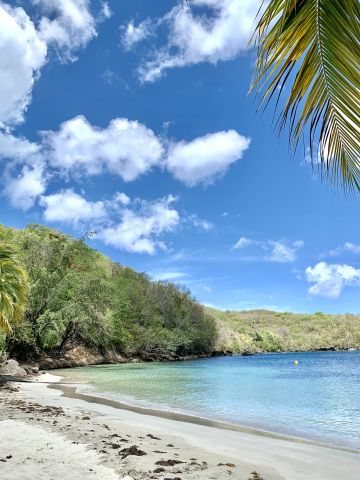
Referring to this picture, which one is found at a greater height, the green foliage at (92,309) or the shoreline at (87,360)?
the green foliage at (92,309)

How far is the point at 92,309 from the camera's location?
4566 cm

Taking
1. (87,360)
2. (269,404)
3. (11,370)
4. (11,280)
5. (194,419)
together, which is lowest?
(194,419)

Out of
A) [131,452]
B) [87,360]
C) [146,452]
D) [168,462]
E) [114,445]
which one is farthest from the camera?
[87,360]

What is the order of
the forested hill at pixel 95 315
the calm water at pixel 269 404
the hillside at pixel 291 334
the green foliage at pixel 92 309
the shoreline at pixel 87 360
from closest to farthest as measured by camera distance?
the calm water at pixel 269 404 < the green foliage at pixel 92 309 < the forested hill at pixel 95 315 < the shoreline at pixel 87 360 < the hillside at pixel 291 334

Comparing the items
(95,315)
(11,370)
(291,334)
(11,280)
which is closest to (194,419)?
(11,280)

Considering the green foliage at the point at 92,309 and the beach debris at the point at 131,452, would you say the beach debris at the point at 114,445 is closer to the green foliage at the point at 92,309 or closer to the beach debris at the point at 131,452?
the beach debris at the point at 131,452

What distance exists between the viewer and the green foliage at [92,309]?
3969 centimetres

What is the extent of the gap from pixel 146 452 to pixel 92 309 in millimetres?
38896

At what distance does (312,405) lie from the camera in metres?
18.8

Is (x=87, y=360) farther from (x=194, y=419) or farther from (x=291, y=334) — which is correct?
(x=291, y=334)

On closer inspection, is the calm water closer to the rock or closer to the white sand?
the rock

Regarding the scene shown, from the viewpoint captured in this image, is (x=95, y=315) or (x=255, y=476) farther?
(x=95, y=315)

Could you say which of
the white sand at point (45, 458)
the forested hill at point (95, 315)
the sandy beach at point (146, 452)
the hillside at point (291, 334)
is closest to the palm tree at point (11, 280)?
the sandy beach at point (146, 452)

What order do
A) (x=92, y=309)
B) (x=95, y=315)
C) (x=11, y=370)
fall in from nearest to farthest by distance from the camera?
(x=11, y=370) → (x=92, y=309) → (x=95, y=315)
